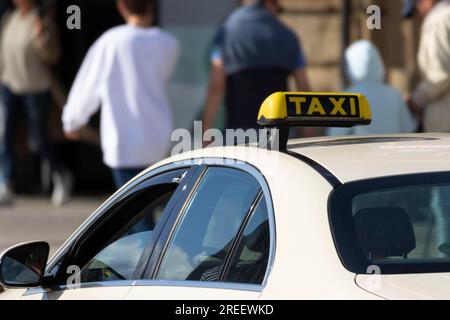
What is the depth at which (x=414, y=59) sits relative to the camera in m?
11.2

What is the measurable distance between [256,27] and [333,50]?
9.98 ft

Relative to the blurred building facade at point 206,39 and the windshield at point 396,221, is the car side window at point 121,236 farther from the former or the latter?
the blurred building facade at point 206,39

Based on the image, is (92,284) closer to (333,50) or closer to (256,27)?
(256,27)

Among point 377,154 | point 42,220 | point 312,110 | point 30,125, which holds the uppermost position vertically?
point 312,110

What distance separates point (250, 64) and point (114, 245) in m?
3.82

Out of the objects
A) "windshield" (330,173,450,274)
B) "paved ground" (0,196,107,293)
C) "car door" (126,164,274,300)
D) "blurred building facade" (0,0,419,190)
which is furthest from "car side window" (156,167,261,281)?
"blurred building facade" (0,0,419,190)

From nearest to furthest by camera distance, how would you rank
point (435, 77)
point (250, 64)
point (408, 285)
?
point (408, 285)
point (250, 64)
point (435, 77)

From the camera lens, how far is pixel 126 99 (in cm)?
788

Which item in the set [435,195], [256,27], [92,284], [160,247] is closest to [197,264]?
[160,247]

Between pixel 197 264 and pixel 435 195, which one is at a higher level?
pixel 435 195

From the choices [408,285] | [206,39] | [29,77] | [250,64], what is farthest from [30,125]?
[408,285]

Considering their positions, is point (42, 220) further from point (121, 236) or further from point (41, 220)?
point (121, 236)

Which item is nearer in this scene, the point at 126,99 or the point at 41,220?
the point at 126,99

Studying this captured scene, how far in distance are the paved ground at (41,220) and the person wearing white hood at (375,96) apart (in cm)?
299
